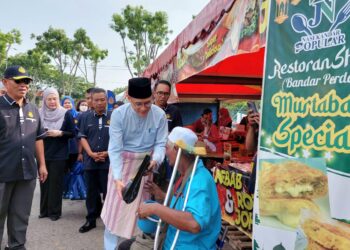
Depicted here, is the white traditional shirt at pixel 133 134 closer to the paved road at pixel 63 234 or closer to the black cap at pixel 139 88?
the black cap at pixel 139 88

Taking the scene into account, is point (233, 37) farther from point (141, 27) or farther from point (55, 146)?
point (141, 27)

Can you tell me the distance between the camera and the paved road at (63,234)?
400cm

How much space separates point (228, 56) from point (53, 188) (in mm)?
3425

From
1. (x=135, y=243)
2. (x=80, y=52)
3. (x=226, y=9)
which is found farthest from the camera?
(x=80, y=52)

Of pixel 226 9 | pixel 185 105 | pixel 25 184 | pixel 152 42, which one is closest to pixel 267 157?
pixel 226 9

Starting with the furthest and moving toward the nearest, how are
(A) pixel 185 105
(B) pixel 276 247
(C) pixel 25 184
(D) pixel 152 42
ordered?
1. (D) pixel 152 42
2. (A) pixel 185 105
3. (C) pixel 25 184
4. (B) pixel 276 247

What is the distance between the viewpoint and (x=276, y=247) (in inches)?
78.2

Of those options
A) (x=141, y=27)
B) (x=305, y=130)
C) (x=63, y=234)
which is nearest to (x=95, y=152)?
(x=63, y=234)

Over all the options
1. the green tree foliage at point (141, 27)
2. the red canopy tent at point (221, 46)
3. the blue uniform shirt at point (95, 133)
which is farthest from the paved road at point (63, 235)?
the green tree foliage at point (141, 27)

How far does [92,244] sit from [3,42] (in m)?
27.3

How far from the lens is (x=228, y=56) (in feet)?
9.03

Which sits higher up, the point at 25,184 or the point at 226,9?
the point at 226,9

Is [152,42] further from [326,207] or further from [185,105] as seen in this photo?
[326,207]

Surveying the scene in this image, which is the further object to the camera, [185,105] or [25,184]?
[185,105]
